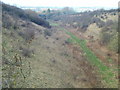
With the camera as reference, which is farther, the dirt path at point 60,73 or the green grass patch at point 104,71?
the green grass patch at point 104,71

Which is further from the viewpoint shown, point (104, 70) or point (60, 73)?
point (104, 70)

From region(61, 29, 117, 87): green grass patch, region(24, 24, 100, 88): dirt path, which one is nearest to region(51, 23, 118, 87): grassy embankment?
region(61, 29, 117, 87): green grass patch

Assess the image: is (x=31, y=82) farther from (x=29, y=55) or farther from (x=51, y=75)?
(x=29, y=55)

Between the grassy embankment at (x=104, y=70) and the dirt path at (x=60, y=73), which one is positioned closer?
the dirt path at (x=60, y=73)

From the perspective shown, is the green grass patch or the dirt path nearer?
the dirt path

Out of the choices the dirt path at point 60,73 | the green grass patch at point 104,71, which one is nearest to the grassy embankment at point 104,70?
the green grass patch at point 104,71

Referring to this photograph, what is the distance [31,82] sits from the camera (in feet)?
38.1

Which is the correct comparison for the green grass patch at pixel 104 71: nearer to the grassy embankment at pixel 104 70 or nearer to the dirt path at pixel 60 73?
the grassy embankment at pixel 104 70

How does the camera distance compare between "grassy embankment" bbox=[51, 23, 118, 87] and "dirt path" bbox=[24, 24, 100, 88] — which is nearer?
"dirt path" bbox=[24, 24, 100, 88]

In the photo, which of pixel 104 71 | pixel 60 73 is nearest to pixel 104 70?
pixel 104 71

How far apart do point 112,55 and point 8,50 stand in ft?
47.6

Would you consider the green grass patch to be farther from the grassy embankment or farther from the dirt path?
the dirt path

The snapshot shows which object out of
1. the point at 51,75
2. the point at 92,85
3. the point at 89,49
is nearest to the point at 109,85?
the point at 92,85

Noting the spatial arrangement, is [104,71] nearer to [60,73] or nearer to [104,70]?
[104,70]
